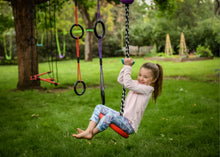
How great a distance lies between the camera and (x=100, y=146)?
3537 millimetres

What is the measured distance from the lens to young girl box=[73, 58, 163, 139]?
98.1 inches

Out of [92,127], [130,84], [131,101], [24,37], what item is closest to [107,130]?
[92,127]

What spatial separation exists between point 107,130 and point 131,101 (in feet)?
5.50

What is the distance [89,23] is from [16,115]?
46.5ft

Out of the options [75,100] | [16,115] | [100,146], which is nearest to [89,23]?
[75,100]

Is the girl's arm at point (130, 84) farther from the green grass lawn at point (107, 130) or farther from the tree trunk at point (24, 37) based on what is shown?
the tree trunk at point (24, 37)

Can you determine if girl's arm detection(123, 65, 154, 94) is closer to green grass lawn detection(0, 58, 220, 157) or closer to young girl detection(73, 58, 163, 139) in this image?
young girl detection(73, 58, 163, 139)

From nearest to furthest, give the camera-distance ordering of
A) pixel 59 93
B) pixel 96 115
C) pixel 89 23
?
pixel 96 115 < pixel 59 93 < pixel 89 23

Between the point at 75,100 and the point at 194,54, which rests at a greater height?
the point at 194,54

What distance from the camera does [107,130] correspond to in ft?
13.7

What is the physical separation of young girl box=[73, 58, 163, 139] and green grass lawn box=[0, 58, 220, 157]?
86 cm

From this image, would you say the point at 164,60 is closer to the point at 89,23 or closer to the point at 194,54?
the point at 194,54

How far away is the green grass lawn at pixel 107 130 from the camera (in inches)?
136

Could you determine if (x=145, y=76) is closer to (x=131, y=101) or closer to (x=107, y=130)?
(x=131, y=101)
